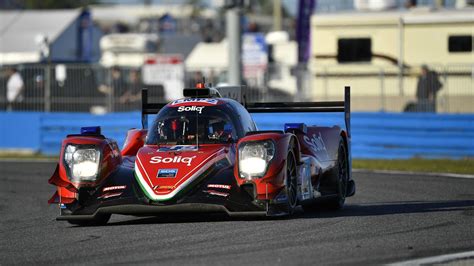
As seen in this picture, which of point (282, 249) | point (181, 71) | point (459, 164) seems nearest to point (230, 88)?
point (282, 249)

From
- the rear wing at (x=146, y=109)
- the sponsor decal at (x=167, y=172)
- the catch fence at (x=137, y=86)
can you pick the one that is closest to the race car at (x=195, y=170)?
the sponsor decal at (x=167, y=172)

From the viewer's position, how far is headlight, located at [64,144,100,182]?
34.1 feet

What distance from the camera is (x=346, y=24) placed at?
2878 cm

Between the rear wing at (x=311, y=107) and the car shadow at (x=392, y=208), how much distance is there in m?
0.95

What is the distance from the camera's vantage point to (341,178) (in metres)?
12.4

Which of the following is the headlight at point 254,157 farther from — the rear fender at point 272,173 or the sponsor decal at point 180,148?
the sponsor decal at point 180,148

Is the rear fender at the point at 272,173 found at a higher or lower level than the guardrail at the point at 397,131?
higher

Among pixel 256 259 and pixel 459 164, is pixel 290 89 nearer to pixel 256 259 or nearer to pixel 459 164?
pixel 459 164

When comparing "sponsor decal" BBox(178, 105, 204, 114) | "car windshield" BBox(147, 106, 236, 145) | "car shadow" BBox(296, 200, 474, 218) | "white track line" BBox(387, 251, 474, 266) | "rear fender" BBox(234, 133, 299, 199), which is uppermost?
"sponsor decal" BBox(178, 105, 204, 114)

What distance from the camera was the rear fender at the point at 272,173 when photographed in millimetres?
10008

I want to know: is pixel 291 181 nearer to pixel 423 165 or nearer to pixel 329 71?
pixel 423 165

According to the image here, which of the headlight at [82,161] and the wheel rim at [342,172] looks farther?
the wheel rim at [342,172]

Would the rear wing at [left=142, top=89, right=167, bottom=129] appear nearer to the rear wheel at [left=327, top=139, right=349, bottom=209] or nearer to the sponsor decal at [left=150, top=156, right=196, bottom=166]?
the rear wheel at [left=327, top=139, right=349, bottom=209]

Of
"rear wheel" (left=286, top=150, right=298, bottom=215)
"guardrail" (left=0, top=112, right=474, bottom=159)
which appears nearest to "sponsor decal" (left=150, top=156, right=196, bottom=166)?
"rear wheel" (left=286, top=150, right=298, bottom=215)
